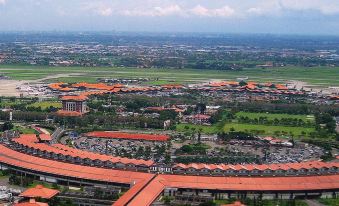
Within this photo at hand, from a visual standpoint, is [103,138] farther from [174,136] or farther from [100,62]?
[100,62]

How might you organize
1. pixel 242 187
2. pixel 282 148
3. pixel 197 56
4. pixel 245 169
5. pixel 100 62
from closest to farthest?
pixel 242 187, pixel 245 169, pixel 282 148, pixel 100 62, pixel 197 56

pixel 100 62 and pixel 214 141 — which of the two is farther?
pixel 100 62

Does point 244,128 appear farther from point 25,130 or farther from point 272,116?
point 25,130

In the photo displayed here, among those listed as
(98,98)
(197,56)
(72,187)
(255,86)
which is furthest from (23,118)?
(197,56)

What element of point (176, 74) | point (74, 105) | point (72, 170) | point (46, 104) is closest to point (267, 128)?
point (74, 105)

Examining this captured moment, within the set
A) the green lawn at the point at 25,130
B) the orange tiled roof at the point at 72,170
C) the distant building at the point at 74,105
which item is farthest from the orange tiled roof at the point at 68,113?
the orange tiled roof at the point at 72,170

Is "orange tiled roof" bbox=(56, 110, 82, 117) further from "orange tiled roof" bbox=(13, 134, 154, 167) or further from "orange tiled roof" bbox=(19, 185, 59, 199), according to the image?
"orange tiled roof" bbox=(19, 185, 59, 199)
